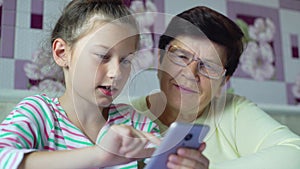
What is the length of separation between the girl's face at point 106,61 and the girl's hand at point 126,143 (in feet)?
0.45

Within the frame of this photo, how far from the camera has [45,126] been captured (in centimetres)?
82

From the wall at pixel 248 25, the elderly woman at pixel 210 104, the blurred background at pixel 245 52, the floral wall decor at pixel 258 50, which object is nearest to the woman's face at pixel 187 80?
the elderly woman at pixel 210 104

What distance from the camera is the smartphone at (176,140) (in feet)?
1.90

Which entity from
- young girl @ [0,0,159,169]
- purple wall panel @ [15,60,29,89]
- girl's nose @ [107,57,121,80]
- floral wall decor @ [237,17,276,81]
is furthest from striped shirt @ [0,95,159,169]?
floral wall decor @ [237,17,276,81]

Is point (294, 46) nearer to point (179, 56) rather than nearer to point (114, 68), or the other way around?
point (179, 56)

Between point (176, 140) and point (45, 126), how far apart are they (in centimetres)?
34

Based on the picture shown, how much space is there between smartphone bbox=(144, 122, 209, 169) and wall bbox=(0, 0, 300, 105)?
81 centimetres

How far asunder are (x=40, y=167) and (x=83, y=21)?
33 cm

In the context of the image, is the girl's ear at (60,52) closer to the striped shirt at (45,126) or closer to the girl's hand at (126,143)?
the striped shirt at (45,126)

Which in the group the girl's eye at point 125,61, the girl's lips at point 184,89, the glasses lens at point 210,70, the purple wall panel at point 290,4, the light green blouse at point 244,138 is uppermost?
the purple wall panel at point 290,4

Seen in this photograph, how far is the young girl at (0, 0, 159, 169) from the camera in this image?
0.66 meters

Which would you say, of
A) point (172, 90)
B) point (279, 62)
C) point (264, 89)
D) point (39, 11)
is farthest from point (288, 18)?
point (172, 90)

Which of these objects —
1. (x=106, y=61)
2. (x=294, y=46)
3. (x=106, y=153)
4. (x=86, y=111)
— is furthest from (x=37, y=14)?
(x=294, y=46)

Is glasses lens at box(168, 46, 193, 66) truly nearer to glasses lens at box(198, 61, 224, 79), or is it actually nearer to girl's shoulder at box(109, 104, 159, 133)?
glasses lens at box(198, 61, 224, 79)
